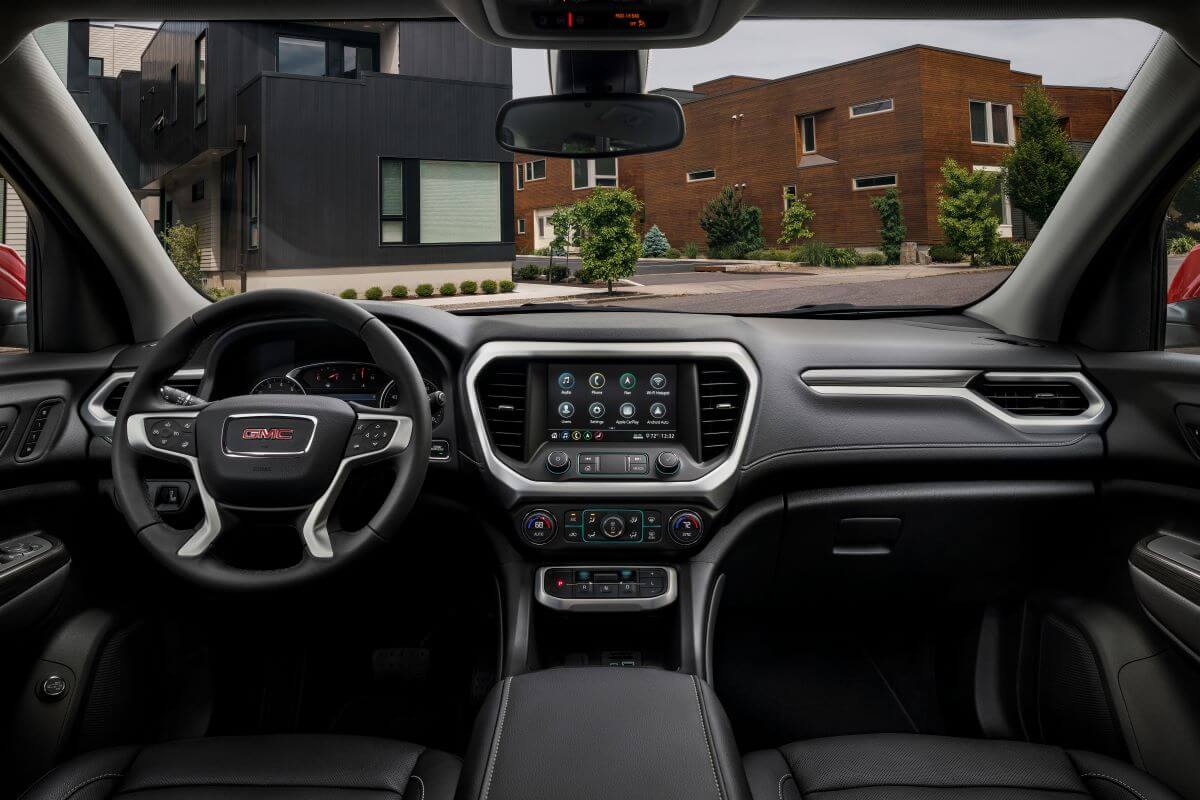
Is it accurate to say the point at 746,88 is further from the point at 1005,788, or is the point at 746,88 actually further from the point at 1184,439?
the point at 1005,788

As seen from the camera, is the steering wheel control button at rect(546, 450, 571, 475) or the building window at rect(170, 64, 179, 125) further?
the building window at rect(170, 64, 179, 125)

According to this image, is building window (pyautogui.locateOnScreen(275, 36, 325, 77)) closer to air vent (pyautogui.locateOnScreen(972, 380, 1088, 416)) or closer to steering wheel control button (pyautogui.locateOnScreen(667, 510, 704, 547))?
steering wheel control button (pyautogui.locateOnScreen(667, 510, 704, 547))

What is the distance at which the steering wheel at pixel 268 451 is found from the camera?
6.05 feet

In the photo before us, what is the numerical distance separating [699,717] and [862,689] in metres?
1.52

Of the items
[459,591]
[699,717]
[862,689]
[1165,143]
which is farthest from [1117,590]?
[459,591]

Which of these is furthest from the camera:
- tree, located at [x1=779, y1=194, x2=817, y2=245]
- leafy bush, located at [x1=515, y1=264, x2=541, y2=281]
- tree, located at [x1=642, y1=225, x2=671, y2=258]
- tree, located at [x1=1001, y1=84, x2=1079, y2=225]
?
tree, located at [x1=779, y1=194, x2=817, y2=245]

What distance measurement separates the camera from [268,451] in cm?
186

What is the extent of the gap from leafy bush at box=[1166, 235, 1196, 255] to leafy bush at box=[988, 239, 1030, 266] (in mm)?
400

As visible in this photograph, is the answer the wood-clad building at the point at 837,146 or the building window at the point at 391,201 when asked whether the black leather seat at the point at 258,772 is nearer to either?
the wood-clad building at the point at 837,146

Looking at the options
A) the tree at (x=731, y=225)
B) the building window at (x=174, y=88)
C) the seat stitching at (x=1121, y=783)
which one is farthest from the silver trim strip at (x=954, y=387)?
the building window at (x=174, y=88)

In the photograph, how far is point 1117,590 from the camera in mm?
2533

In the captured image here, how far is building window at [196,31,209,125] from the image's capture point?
3.65 metres

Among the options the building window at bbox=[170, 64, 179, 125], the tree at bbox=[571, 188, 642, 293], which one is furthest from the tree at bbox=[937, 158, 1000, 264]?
the building window at bbox=[170, 64, 179, 125]

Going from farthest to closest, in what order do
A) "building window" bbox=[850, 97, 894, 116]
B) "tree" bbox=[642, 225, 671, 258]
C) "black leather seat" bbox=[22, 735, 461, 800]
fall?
"building window" bbox=[850, 97, 894, 116]
"tree" bbox=[642, 225, 671, 258]
"black leather seat" bbox=[22, 735, 461, 800]
